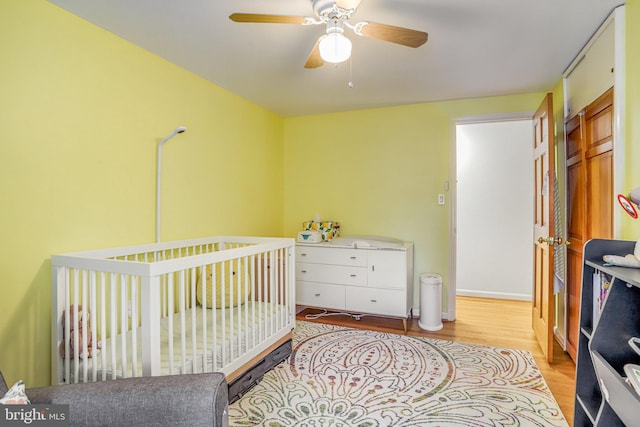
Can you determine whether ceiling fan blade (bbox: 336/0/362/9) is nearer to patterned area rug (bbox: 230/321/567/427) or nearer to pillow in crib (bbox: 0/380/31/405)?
pillow in crib (bbox: 0/380/31/405)

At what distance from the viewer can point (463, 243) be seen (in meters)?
4.32

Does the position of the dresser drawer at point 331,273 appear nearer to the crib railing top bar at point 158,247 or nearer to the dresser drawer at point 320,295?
the dresser drawer at point 320,295

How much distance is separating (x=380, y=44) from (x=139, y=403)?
2.23m

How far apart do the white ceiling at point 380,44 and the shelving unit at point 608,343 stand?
1323 millimetres

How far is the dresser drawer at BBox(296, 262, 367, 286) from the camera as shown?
3.16 metres

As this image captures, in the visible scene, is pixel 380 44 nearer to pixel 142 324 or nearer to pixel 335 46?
pixel 335 46

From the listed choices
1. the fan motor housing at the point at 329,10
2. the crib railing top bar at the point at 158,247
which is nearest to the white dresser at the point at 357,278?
the crib railing top bar at the point at 158,247

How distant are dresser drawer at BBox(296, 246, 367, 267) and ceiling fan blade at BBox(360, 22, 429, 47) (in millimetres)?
1950

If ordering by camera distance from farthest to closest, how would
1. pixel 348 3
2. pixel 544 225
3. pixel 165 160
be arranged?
1. pixel 544 225
2. pixel 165 160
3. pixel 348 3

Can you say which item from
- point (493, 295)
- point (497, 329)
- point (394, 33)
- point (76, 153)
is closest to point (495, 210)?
point (493, 295)

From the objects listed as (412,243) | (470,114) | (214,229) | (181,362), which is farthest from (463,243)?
(181,362)

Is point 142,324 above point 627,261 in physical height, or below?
below

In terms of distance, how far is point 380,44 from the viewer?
2.12 meters

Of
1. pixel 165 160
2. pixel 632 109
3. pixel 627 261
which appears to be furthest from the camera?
pixel 165 160
